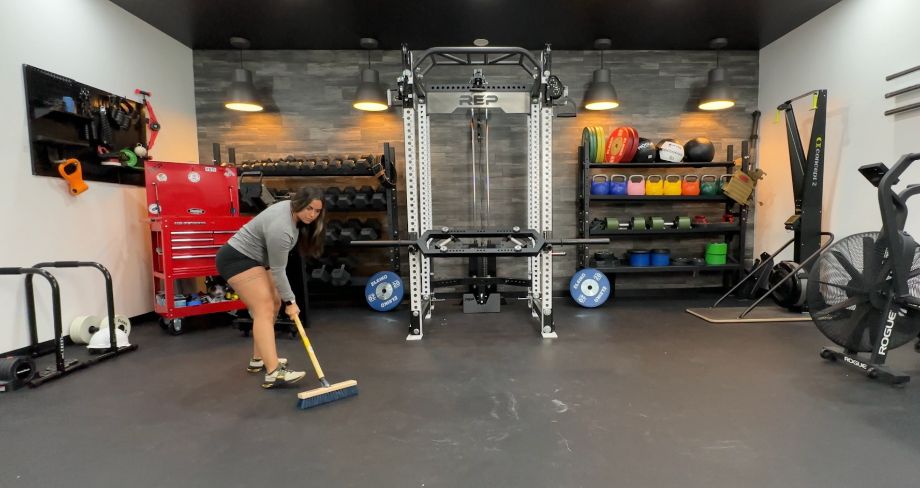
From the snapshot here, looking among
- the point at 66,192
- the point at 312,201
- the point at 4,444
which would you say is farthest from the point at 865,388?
the point at 66,192

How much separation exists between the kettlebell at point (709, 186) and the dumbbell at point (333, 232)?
14.4ft

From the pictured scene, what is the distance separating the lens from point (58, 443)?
6.44 feet

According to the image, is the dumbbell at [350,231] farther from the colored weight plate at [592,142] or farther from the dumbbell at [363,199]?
the colored weight plate at [592,142]

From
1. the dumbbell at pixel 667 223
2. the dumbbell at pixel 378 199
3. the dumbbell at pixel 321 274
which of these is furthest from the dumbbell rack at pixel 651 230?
the dumbbell at pixel 321 274

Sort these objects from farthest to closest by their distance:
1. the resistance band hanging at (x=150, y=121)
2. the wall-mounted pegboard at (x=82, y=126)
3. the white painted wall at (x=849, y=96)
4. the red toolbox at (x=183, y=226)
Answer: the resistance band hanging at (x=150, y=121), the red toolbox at (x=183, y=226), the white painted wall at (x=849, y=96), the wall-mounted pegboard at (x=82, y=126)

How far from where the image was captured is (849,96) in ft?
13.3

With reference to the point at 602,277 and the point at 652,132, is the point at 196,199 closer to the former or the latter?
the point at 602,277

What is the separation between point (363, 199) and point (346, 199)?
0.62 ft

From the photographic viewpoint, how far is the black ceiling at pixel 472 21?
4.02 m

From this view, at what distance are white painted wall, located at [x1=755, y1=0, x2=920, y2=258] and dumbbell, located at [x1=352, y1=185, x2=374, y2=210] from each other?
495 cm

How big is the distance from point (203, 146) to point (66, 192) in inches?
73.4

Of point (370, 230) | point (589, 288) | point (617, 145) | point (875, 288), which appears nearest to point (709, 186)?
point (617, 145)

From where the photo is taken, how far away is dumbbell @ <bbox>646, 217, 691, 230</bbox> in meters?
→ 4.87

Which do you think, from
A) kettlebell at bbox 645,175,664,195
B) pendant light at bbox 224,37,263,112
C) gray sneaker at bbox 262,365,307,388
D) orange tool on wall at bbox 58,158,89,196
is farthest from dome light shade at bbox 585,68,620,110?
orange tool on wall at bbox 58,158,89,196
